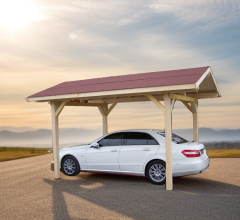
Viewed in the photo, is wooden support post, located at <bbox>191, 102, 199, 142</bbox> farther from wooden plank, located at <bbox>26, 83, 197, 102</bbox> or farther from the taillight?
wooden plank, located at <bbox>26, 83, 197, 102</bbox>

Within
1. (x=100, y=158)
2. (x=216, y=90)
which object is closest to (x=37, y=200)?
(x=100, y=158)

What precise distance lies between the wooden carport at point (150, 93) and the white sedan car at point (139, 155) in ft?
1.49

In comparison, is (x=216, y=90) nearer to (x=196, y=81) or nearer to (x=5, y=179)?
(x=196, y=81)

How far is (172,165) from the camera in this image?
381 inches

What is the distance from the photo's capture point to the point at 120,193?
8.96 metres

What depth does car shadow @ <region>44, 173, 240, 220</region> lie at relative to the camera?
24.1 ft

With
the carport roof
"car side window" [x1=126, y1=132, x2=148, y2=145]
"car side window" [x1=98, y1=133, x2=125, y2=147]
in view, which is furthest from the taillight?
"car side window" [x1=98, y1=133, x2=125, y2=147]

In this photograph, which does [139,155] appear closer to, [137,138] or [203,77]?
[137,138]

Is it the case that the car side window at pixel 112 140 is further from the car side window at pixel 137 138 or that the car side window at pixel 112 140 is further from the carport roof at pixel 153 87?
the carport roof at pixel 153 87

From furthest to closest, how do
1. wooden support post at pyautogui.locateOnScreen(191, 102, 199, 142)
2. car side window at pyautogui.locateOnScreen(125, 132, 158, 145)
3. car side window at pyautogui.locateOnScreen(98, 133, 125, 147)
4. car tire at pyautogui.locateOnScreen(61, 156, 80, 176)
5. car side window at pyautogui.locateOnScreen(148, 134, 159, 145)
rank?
wooden support post at pyautogui.locateOnScreen(191, 102, 199, 142), car tire at pyautogui.locateOnScreen(61, 156, 80, 176), car side window at pyautogui.locateOnScreen(98, 133, 125, 147), car side window at pyautogui.locateOnScreen(125, 132, 158, 145), car side window at pyautogui.locateOnScreen(148, 134, 159, 145)

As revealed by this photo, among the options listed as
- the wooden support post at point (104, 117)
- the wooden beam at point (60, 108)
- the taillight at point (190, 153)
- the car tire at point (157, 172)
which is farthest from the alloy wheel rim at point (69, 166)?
the taillight at point (190, 153)

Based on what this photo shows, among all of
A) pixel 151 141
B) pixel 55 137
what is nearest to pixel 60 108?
pixel 55 137

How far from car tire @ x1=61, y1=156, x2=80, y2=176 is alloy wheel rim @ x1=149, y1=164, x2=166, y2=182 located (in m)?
2.88

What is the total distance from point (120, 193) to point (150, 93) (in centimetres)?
301
